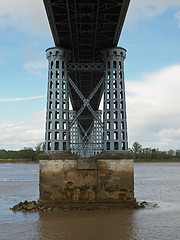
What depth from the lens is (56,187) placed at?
84.7ft

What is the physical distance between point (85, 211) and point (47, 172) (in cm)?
451

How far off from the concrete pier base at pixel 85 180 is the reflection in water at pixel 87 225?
1652 mm

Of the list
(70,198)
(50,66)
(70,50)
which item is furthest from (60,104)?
(70,198)

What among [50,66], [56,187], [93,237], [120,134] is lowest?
[93,237]

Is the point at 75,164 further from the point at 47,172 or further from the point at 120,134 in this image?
the point at 120,134

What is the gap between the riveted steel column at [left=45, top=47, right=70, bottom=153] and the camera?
90.7ft

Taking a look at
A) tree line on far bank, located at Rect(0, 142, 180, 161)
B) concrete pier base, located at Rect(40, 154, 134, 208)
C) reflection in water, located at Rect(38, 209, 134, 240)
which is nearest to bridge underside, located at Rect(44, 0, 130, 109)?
concrete pier base, located at Rect(40, 154, 134, 208)

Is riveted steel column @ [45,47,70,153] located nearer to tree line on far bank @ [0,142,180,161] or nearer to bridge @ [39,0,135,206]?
bridge @ [39,0,135,206]

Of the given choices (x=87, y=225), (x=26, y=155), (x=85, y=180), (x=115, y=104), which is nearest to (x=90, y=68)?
(x=115, y=104)

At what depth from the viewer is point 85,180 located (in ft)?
86.1

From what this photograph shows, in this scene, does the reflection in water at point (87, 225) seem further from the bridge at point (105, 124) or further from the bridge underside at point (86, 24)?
the bridge underside at point (86, 24)

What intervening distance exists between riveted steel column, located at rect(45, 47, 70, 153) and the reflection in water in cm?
638

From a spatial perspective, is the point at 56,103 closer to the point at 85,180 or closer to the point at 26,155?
the point at 85,180

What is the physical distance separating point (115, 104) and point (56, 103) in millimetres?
5548
